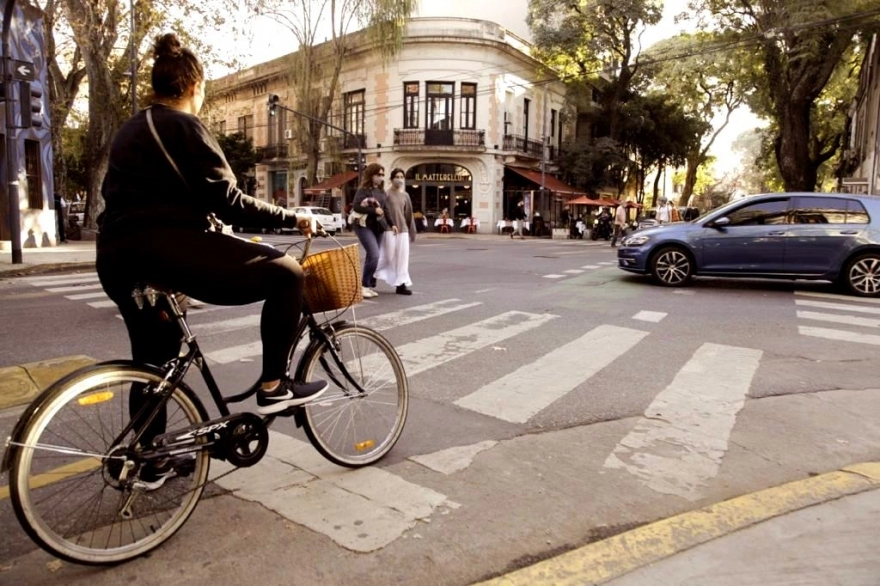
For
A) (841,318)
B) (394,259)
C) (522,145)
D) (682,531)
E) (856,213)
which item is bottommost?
Result: (682,531)

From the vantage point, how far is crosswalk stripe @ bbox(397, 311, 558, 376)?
562cm

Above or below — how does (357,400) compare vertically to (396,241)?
below

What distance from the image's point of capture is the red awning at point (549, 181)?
124 ft

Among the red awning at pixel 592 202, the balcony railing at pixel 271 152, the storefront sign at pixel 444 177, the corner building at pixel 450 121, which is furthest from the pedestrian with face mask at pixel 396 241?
the balcony railing at pixel 271 152

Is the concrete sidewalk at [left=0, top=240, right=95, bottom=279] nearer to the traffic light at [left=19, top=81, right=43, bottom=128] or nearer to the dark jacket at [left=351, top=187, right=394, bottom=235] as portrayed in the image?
the traffic light at [left=19, top=81, right=43, bottom=128]

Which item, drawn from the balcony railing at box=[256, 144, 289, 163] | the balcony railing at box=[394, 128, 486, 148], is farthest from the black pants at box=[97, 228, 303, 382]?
the balcony railing at box=[256, 144, 289, 163]

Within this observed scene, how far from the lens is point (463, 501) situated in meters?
3.04

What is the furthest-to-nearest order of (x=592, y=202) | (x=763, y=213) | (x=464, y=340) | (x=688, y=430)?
(x=592, y=202) < (x=763, y=213) < (x=464, y=340) < (x=688, y=430)

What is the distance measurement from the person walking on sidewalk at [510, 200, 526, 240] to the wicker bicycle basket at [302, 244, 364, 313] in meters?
30.0

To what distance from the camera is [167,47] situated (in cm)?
271

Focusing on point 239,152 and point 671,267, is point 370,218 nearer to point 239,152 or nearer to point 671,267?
point 671,267

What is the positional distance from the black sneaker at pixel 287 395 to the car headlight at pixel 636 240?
9065 millimetres

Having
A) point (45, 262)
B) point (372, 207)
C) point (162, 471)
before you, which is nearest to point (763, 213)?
point (372, 207)

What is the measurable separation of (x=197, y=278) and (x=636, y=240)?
9694mm
